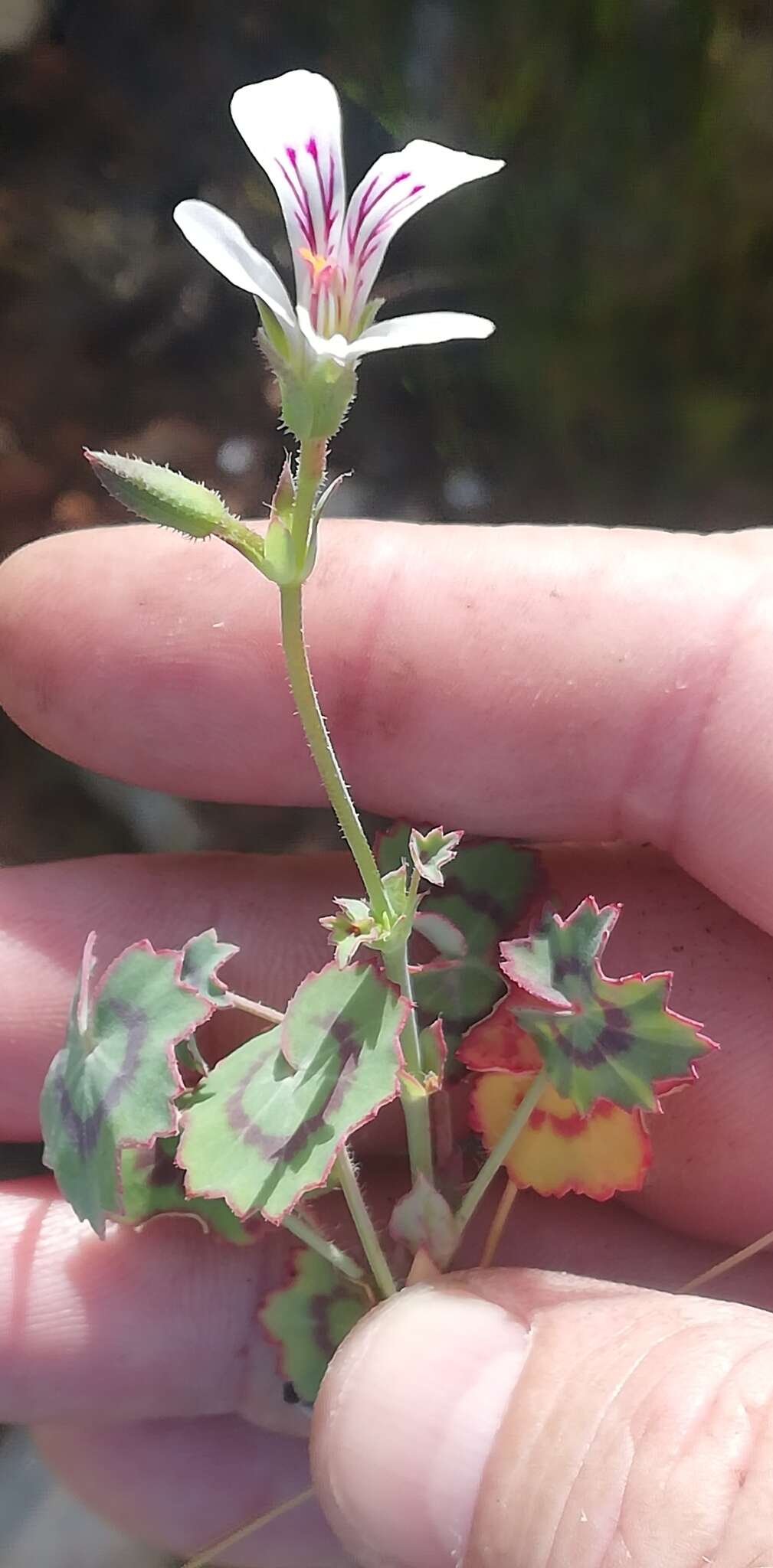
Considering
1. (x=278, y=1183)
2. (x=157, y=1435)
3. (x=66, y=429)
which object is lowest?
(x=157, y=1435)

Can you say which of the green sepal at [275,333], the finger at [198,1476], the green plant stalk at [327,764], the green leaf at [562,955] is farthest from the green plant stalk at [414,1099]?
the finger at [198,1476]

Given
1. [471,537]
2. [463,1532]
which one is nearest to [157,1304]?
[463,1532]

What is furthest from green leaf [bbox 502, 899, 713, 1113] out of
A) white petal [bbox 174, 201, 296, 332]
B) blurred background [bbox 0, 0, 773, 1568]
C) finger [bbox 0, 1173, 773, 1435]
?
blurred background [bbox 0, 0, 773, 1568]

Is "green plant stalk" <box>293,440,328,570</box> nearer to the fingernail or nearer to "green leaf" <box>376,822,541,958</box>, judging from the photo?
"green leaf" <box>376,822,541,958</box>

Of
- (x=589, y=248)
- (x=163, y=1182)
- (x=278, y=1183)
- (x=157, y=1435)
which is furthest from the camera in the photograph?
(x=589, y=248)

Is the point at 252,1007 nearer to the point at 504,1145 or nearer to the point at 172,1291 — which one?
the point at 504,1145

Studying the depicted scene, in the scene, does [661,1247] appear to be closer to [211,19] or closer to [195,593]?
[195,593]

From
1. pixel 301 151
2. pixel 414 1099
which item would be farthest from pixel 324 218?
pixel 414 1099

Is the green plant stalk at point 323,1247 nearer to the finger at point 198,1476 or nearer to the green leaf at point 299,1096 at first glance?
the green leaf at point 299,1096
